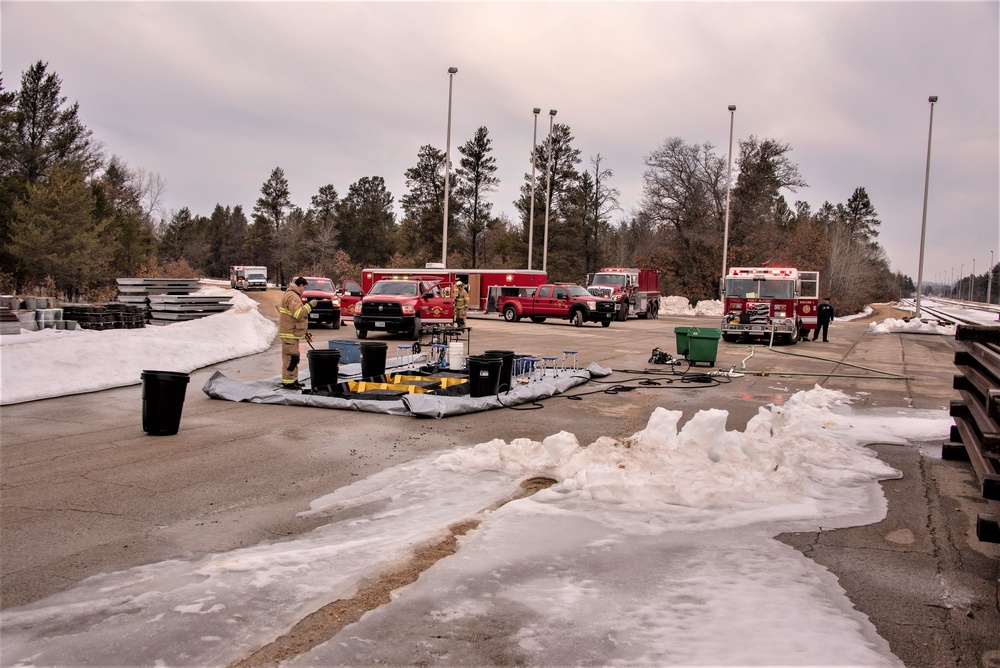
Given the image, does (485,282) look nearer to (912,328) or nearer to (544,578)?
(912,328)

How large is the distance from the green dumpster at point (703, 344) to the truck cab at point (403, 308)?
9.21m

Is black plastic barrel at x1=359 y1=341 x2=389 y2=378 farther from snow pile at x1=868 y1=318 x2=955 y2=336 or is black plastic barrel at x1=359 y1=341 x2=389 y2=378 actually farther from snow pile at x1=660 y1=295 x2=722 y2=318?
snow pile at x1=660 y1=295 x2=722 y2=318

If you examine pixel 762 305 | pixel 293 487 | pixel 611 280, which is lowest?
pixel 293 487

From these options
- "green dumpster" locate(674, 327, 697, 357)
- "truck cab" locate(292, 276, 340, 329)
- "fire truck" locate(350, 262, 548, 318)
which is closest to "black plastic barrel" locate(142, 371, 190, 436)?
"green dumpster" locate(674, 327, 697, 357)

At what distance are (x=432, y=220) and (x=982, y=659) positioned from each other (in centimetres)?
7080

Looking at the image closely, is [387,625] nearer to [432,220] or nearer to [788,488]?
[788,488]

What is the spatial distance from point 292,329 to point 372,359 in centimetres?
169

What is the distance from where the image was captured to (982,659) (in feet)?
11.4

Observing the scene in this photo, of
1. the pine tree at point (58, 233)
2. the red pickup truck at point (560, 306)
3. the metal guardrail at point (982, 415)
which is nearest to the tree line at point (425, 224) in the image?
the pine tree at point (58, 233)

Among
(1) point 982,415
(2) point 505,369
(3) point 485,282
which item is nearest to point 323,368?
(2) point 505,369

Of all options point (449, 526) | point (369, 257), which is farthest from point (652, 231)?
point (449, 526)

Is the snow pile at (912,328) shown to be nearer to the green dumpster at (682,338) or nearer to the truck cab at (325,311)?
the green dumpster at (682,338)

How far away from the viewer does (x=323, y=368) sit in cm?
1143

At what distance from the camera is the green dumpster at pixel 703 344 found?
16.5 metres
